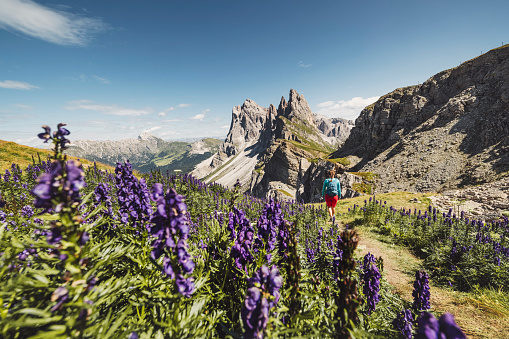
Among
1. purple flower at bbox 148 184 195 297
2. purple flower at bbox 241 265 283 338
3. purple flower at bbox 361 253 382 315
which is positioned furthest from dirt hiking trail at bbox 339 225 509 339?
purple flower at bbox 148 184 195 297

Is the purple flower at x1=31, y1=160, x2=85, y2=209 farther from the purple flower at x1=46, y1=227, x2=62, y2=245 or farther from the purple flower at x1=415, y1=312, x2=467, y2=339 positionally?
the purple flower at x1=415, y1=312, x2=467, y2=339

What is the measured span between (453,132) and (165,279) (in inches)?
2461

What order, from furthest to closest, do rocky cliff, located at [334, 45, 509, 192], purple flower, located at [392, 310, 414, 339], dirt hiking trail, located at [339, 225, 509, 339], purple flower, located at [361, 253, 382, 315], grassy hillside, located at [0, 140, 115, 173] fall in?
rocky cliff, located at [334, 45, 509, 192] → grassy hillside, located at [0, 140, 115, 173] → dirt hiking trail, located at [339, 225, 509, 339] → purple flower, located at [361, 253, 382, 315] → purple flower, located at [392, 310, 414, 339]

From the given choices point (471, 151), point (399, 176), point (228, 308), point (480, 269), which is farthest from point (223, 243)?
point (471, 151)

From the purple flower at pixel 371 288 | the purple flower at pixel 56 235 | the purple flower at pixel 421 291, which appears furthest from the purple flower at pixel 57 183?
the purple flower at pixel 421 291

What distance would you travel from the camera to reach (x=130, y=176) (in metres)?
4.62

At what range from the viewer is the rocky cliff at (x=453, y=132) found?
115 ft

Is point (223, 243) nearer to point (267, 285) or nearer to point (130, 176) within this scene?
point (267, 285)

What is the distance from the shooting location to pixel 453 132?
1715 inches

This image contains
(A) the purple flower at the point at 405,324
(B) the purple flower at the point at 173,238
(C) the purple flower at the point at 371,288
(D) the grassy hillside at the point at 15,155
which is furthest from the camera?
(D) the grassy hillside at the point at 15,155

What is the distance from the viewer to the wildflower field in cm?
197

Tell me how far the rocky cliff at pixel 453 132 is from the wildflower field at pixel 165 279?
4042cm

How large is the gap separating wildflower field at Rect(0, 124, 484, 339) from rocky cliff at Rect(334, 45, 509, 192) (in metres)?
40.4

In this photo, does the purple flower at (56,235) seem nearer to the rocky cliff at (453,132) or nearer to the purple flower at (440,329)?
the purple flower at (440,329)
